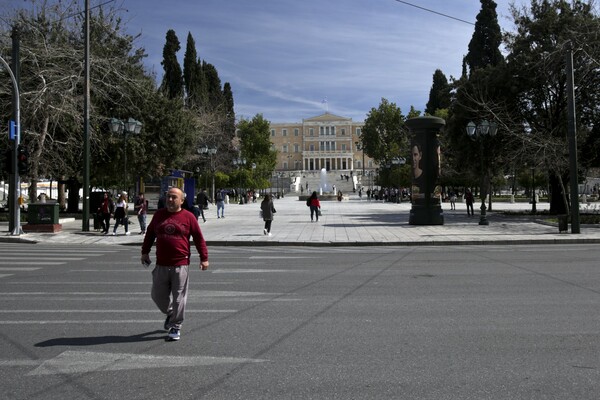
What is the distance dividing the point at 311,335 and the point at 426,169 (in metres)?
20.7

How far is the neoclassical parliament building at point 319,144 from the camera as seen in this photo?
163m

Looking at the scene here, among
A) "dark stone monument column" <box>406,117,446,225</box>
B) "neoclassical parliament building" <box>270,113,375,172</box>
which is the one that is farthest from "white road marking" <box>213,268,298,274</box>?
"neoclassical parliament building" <box>270,113,375,172</box>

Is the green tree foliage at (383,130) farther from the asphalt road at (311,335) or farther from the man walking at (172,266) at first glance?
the man walking at (172,266)

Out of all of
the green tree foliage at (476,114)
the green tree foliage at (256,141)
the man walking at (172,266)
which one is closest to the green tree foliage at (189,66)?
the green tree foliage at (256,141)

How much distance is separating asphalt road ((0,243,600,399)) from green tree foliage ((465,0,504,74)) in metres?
47.5

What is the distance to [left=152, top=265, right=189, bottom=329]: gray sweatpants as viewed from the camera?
20.0 ft

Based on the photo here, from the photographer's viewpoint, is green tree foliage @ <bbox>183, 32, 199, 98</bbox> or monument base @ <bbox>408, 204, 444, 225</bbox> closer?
monument base @ <bbox>408, 204, 444, 225</bbox>

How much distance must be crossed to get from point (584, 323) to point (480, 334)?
1.41 meters

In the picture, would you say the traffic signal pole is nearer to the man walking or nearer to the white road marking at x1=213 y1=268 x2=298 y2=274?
the white road marking at x1=213 y1=268 x2=298 y2=274

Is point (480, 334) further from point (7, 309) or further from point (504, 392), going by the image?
point (7, 309)

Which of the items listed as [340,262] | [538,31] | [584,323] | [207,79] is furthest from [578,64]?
[207,79]

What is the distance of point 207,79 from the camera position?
261 feet

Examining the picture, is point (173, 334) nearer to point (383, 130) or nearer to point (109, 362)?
point (109, 362)

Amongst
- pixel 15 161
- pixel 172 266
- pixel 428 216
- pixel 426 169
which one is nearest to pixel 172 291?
pixel 172 266
